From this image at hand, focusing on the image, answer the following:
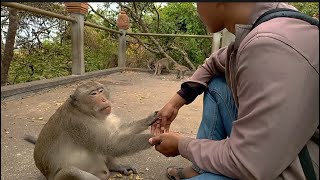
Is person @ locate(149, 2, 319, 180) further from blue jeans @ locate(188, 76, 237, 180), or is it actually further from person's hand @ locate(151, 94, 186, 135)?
person's hand @ locate(151, 94, 186, 135)

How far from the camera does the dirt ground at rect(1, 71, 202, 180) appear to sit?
85.4 inches

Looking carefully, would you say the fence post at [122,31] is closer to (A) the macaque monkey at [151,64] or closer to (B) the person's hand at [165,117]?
(A) the macaque monkey at [151,64]

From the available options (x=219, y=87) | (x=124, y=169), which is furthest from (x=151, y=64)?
(x=219, y=87)

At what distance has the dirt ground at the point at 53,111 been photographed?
2.17m

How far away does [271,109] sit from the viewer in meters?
0.96

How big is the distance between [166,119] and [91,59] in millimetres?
7615

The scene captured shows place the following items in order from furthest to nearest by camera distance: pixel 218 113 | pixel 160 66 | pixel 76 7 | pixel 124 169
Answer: pixel 160 66
pixel 76 7
pixel 124 169
pixel 218 113

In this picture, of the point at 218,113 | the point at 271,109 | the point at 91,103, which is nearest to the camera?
the point at 271,109

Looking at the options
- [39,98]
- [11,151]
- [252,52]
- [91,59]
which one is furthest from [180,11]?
[252,52]

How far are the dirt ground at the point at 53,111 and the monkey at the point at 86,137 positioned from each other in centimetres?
21

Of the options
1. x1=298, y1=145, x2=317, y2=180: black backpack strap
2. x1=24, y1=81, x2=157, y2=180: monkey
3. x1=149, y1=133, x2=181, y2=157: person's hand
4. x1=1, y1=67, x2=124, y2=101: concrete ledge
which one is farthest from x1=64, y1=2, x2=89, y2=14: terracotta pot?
x1=298, y1=145, x2=317, y2=180: black backpack strap

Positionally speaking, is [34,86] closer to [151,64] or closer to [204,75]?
[204,75]

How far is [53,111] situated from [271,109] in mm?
3026

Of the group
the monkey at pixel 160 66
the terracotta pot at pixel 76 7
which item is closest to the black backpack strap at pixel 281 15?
the terracotta pot at pixel 76 7
